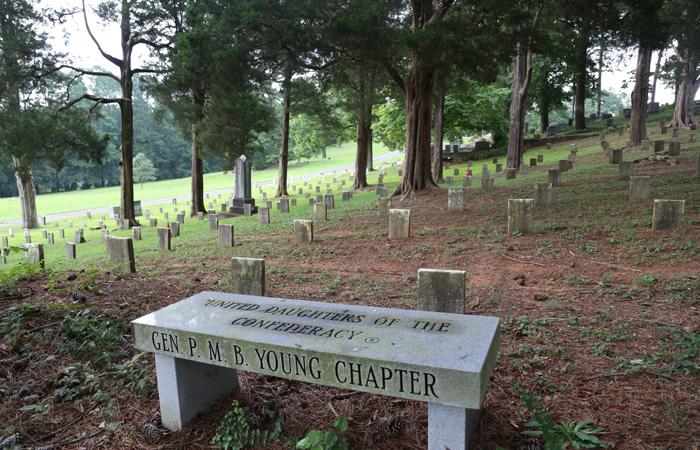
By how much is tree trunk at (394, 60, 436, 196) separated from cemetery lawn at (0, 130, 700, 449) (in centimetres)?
569

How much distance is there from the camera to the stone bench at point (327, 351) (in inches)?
95.3

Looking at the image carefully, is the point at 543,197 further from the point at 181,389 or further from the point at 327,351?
the point at 181,389

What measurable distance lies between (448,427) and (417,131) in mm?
13109

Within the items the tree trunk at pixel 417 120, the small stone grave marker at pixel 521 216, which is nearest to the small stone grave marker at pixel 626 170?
the tree trunk at pixel 417 120

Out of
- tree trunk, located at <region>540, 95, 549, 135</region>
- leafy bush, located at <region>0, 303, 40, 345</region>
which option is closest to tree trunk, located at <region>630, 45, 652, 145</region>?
tree trunk, located at <region>540, 95, 549, 135</region>

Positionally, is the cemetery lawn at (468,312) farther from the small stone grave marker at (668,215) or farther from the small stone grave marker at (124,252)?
the small stone grave marker at (124,252)

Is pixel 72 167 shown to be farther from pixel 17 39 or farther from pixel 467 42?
pixel 467 42

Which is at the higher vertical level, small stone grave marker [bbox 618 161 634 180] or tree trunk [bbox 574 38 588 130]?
tree trunk [bbox 574 38 588 130]

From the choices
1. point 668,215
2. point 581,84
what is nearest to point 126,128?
point 668,215

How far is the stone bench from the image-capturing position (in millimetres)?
2420

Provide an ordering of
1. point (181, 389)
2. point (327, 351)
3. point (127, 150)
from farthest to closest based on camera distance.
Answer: point (127, 150) → point (181, 389) → point (327, 351)

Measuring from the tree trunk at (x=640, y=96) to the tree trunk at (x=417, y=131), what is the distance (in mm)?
10664

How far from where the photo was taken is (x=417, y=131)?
14.8 metres

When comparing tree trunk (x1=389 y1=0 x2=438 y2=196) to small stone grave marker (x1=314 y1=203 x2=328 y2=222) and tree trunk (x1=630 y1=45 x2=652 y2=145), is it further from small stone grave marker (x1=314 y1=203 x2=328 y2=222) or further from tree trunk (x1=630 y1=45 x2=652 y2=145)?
tree trunk (x1=630 y1=45 x2=652 y2=145)
